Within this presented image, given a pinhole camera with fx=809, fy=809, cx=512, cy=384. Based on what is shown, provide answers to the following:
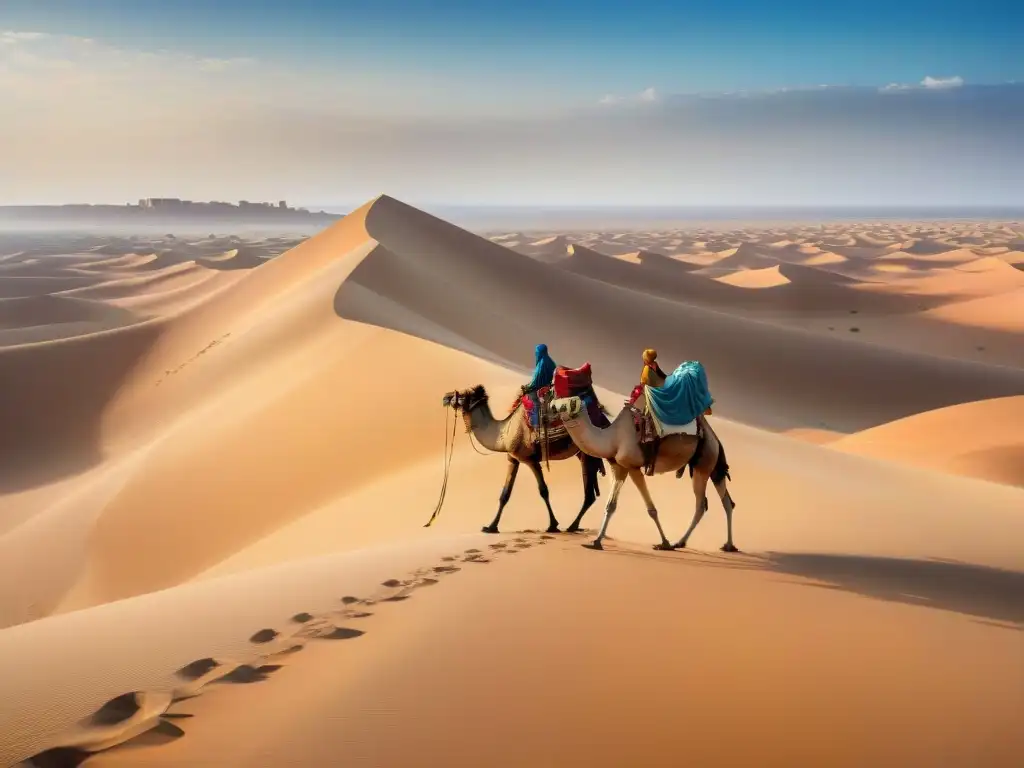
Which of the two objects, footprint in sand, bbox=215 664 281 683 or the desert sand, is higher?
footprint in sand, bbox=215 664 281 683

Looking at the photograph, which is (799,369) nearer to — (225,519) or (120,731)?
(225,519)

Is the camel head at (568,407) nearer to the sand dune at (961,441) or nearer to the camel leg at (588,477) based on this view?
the camel leg at (588,477)

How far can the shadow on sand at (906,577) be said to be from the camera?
6.13 metres

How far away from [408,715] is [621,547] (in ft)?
12.6

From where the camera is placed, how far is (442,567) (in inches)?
264

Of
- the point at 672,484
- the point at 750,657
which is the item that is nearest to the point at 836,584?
the point at 750,657

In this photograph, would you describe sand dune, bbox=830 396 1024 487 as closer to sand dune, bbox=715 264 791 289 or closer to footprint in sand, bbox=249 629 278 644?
footprint in sand, bbox=249 629 278 644

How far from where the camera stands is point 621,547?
748cm

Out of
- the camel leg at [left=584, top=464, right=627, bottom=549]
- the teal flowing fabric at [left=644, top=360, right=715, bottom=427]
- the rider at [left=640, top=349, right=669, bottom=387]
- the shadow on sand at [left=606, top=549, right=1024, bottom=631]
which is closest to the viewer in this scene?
the shadow on sand at [left=606, top=549, right=1024, bottom=631]

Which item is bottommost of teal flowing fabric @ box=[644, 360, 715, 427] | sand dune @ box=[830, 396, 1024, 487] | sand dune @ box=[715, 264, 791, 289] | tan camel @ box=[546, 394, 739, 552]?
sand dune @ box=[830, 396, 1024, 487]

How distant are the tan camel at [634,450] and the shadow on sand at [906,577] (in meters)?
0.47

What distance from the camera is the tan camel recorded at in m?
7.18

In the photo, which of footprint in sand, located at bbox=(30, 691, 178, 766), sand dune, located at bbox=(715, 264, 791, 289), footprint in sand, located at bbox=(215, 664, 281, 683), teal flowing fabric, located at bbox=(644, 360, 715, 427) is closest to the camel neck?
teal flowing fabric, located at bbox=(644, 360, 715, 427)

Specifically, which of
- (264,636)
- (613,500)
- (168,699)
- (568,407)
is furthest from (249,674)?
(568,407)
